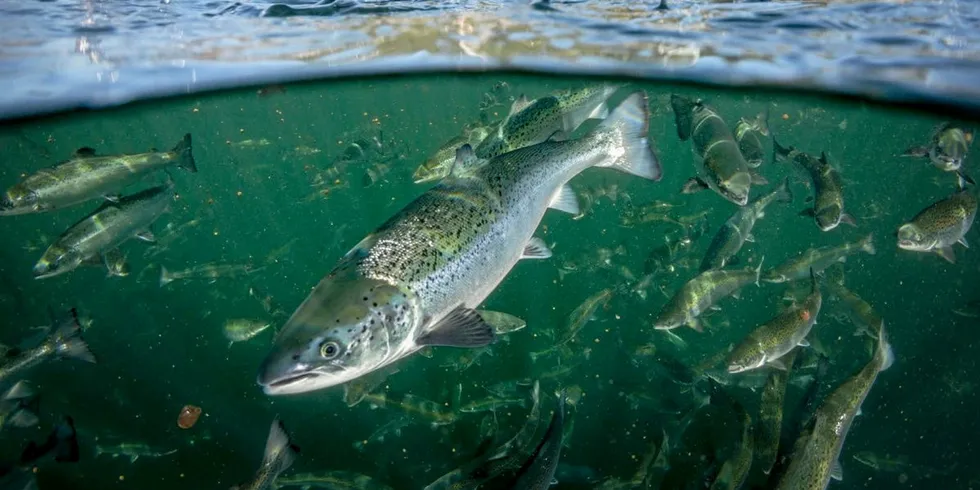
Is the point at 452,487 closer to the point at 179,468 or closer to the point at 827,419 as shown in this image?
the point at 827,419

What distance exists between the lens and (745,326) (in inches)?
742

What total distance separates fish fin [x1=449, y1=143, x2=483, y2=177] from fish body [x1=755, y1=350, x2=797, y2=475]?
12.5ft

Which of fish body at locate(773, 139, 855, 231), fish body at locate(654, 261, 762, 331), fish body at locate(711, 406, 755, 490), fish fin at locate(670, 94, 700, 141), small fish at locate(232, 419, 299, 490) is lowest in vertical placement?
fish body at locate(711, 406, 755, 490)

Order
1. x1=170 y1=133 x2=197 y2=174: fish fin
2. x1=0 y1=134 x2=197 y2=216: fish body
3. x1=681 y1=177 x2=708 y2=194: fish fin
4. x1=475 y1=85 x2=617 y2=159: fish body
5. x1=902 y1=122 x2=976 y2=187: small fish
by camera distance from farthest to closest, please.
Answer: x1=170 y1=133 x2=197 y2=174: fish fin → x1=0 y1=134 x2=197 y2=216: fish body → x1=902 y1=122 x2=976 y2=187: small fish → x1=681 y1=177 x2=708 y2=194: fish fin → x1=475 y1=85 x2=617 y2=159: fish body

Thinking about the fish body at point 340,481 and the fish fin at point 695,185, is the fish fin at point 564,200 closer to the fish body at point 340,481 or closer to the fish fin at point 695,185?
the fish fin at point 695,185

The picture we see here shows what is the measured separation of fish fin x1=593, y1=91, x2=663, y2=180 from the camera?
485 cm

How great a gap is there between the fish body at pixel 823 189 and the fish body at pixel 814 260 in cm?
169

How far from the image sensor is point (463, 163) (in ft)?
14.5

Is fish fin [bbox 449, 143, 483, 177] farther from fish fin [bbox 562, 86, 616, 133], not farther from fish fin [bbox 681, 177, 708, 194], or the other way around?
fish fin [bbox 681, 177, 708, 194]

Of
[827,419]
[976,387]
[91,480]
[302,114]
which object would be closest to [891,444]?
[976,387]

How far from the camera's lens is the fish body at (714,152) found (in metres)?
5.39

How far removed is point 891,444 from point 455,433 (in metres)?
9.77

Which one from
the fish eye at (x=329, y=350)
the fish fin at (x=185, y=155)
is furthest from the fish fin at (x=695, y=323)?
the fish fin at (x=185, y=155)

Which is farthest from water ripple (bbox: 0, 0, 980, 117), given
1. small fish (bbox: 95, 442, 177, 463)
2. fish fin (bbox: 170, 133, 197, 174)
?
small fish (bbox: 95, 442, 177, 463)
